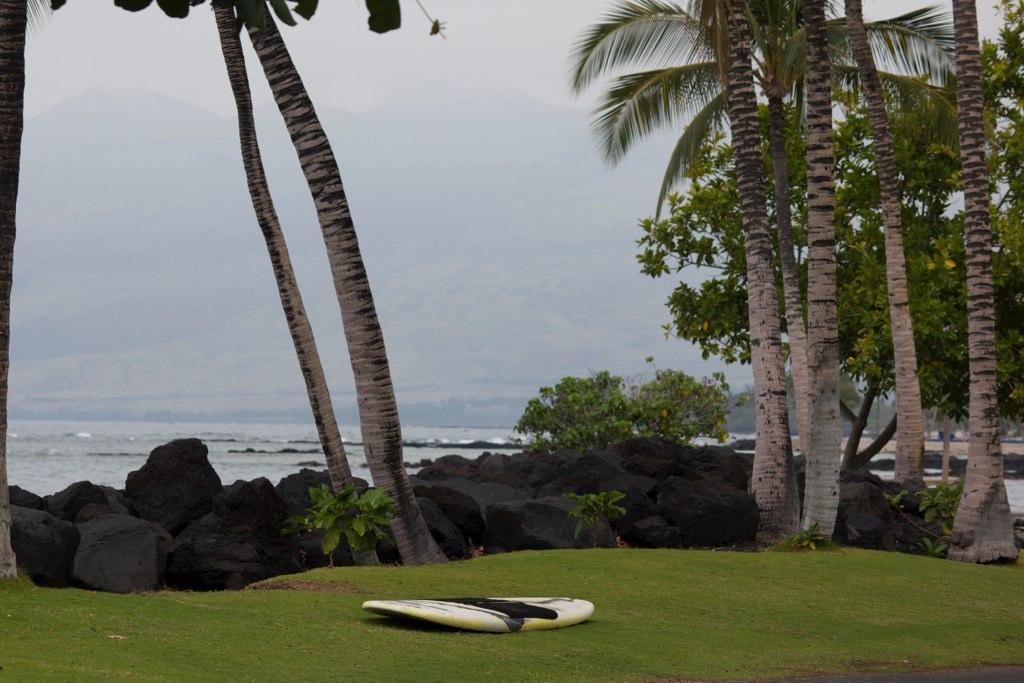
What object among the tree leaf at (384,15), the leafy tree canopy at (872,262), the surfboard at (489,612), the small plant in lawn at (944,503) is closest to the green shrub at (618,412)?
the leafy tree canopy at (872,262)

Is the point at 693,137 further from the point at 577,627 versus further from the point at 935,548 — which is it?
the point at 577,627

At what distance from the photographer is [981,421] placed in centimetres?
1723

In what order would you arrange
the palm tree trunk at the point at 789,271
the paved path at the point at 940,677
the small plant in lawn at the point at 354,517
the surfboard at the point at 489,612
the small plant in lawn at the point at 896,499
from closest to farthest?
the paved path at the point at 940,677 → the surfboard at the point at 489,612 → the small plant in lawn at the point at 354,517 → the small plant in lawn at the point at 896,499 → the palm tree trunk at the point at 789,271

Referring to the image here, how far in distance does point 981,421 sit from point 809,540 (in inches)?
115

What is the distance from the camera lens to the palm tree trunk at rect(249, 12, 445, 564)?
14.3 m

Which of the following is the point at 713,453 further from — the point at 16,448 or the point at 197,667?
the point at 16,448

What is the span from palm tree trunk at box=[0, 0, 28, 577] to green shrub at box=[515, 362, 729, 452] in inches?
766

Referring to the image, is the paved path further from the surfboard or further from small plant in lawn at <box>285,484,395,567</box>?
small plant in lawn at <box>285,484,395,567</box>

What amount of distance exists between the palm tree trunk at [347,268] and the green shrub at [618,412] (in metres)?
14.4

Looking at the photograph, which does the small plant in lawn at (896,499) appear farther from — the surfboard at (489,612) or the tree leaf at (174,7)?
the tree leaf at (174,7)

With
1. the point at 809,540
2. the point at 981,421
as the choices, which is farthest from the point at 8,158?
the point at 981,421

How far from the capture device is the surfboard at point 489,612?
10.2 metres

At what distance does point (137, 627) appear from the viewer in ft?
30.0

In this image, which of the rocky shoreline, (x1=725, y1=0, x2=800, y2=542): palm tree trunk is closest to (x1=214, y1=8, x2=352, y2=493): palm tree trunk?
the rocky shoreline
